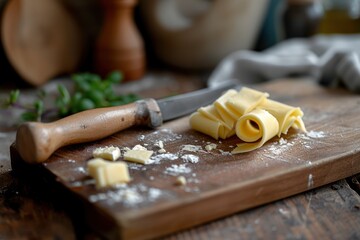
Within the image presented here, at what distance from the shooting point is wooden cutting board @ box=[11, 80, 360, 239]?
75 cm

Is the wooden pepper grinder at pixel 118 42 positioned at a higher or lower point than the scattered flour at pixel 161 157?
higher

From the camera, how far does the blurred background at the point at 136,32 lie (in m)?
1.42

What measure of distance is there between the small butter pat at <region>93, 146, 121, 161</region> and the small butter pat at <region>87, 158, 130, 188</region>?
66 mm

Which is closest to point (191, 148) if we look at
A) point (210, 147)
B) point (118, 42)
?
point (210, 147)

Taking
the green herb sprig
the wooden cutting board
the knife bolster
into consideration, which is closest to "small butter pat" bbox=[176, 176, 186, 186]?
the wooden cutting board

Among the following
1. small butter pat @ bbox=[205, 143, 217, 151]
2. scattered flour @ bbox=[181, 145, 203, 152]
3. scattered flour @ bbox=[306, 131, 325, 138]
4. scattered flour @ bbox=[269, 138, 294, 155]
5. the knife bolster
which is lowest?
scattered flour @ bbox=[181, 145, 203, 152]

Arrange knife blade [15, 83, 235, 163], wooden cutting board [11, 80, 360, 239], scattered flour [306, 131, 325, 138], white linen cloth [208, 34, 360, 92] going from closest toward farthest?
wooden cutting board [11, 80, 360, 239] → knife blade [15, 83, 235, 163] → scattered flour [306, 131, 325, 138] → white linen cloth [208, 34, 360, 92]

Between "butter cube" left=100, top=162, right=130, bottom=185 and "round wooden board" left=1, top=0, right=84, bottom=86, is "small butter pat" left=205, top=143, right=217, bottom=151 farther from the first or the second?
"round wooden board" left=1, top=0, right=84, bottom=86

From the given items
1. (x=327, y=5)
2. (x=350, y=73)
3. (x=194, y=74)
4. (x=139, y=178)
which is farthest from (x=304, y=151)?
(x=327, y=5)

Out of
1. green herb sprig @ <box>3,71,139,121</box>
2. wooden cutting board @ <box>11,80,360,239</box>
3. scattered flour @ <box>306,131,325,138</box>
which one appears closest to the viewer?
wooden cutting board @ <box>11,80,360,239</box>

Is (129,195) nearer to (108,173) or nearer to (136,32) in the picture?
(108,173)

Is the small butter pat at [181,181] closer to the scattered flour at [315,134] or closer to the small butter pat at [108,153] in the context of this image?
the small butter pat at [108,153]

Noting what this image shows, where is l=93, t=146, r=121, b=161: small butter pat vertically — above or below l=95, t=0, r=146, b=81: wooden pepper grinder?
below

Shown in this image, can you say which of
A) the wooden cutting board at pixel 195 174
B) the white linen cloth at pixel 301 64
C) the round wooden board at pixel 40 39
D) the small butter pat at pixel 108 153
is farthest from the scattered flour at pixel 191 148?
the round wooden board at pixel 40 39
